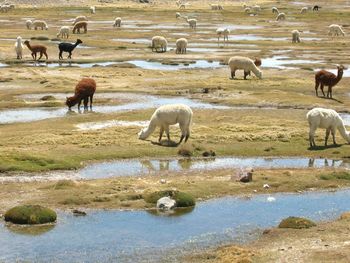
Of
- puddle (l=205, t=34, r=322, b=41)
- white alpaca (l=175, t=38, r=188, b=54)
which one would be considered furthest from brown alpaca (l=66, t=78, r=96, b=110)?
puddle (l=205, t=34, r=322, b=41)

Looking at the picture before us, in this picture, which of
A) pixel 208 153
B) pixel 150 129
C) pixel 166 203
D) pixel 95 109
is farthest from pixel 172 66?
pixel 166 203

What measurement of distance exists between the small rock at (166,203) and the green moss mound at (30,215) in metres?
3.26

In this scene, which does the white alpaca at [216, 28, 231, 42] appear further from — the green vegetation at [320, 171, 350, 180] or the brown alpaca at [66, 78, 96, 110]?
the green vegetation at [320, 171, 350, 180]

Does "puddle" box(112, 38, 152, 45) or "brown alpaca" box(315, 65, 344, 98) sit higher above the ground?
"brown alpaca" box(315, 65, 344, 98)

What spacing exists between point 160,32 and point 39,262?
7569 cm

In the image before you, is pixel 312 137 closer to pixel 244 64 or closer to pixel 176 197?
pixel 176 197

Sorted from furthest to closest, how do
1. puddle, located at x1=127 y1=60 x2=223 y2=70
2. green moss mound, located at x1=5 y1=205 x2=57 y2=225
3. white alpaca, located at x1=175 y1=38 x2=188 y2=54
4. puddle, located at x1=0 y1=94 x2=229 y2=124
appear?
white alpaca, located at x1=175 y1=38 x2=188 y2=54, puddle, located at x1=127 y1=60 x2=223 y2=70, puddle, located at x1=0 y1=94 x2=229 y2=124, green moss mound, located at x1=5 y1=205 x2=57 y2=225

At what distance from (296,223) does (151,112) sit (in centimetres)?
1854

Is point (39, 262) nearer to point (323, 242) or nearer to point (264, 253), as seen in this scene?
point (264, 253)

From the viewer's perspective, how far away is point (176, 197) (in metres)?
22.7

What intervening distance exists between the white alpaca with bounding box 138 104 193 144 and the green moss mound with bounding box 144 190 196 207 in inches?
321

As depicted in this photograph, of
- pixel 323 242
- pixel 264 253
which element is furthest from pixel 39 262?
pixel 323 242

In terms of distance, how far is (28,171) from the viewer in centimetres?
2678

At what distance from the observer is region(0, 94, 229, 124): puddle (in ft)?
122
